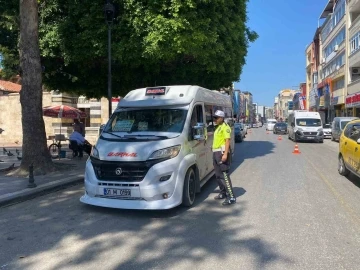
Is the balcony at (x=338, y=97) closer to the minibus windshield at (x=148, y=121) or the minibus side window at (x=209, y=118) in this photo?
the minibus side window at (x=209, y=118)

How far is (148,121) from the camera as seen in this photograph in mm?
7566

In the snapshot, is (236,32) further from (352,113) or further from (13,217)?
(352,113)

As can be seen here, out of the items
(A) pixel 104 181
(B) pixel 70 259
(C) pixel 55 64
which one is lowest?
(B) pixel 70 259

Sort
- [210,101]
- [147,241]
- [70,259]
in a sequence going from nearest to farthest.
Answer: [70,259] → [147,241] → [210,101]

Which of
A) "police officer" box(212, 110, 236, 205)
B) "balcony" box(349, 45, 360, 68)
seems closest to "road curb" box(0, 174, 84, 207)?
"police officer" box(212, 110, 236, 205)

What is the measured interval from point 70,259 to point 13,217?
254cm

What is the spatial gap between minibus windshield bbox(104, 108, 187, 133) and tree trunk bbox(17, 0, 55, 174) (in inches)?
144

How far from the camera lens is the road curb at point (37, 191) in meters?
7.38

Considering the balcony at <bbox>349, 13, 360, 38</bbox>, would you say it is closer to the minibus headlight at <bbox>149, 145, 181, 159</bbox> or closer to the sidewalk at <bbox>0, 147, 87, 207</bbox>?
the sidewalk at <bbox>0, 147, 87, 207</bbox>

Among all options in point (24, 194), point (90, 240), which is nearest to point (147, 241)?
point (90, 240)

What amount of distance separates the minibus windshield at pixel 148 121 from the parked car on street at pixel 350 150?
4.39 metres

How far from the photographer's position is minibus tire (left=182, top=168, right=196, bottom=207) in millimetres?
6694

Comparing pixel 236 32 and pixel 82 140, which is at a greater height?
pixel 236 32

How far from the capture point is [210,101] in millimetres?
9578
